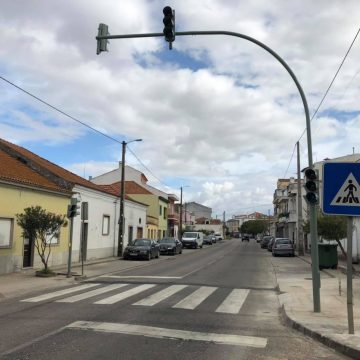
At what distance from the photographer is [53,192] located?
25.0 meters

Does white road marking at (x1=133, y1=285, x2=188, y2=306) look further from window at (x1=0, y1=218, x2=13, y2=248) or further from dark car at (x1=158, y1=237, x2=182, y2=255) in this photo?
dark car at (x1=158, y1=237, x2=182, y2=255)

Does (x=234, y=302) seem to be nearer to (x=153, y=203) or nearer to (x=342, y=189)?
(x=342, y=189)

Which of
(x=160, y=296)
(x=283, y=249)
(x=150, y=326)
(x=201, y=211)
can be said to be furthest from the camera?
(x=201, y=211)

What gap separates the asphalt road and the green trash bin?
1105 centimetres

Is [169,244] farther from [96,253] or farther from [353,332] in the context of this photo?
[353,332]

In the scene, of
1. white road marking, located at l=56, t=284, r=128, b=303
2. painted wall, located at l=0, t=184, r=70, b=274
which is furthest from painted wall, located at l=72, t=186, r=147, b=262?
white road marking, located at l=56, t=284, r=128, b=303

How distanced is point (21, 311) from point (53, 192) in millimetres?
14305

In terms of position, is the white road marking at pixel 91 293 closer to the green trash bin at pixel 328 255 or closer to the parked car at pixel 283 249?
the green trash bin at pixel 328 255

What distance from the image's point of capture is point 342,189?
8953 millimetres

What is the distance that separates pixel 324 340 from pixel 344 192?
2.59 metres

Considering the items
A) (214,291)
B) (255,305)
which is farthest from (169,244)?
(255,305)

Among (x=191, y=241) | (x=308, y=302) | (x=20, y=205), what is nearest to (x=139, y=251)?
(x=20, y=205)

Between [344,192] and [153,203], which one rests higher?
[153,203]

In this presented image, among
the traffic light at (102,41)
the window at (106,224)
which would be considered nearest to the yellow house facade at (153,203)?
the window at (106,224)
